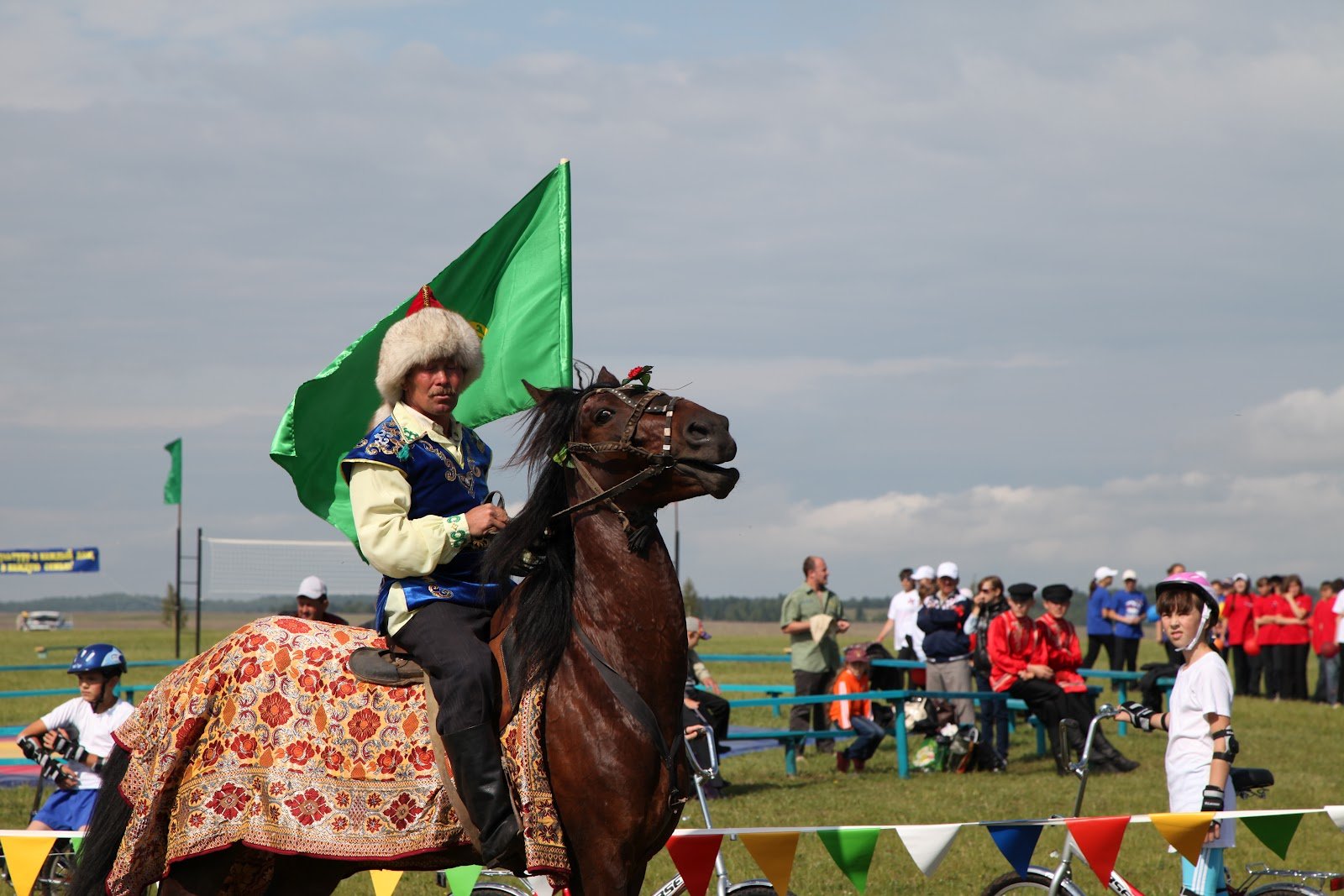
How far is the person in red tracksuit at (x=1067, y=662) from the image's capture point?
13.9m

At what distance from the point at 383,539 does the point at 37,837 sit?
2.97 meters

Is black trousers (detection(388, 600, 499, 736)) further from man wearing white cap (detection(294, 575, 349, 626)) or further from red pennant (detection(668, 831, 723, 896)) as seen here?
man wearing white cap (detection(294, 575, 349, 626))

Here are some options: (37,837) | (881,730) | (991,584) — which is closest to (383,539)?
(37,837)

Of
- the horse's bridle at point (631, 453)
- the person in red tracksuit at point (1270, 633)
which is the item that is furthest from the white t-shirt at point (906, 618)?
the horse's bridle at point (631, 453)

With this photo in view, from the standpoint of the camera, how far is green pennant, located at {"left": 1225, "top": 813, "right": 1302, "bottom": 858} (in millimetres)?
5898

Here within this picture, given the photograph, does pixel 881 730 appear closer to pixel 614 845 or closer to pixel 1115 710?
pixel 1115 710

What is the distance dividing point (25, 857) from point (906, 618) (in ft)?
47.3

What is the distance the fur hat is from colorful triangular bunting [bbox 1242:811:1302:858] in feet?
13.3

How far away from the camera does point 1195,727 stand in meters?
5.82

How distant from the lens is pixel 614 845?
427 centimetres

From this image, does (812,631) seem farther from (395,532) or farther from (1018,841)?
(395,532)

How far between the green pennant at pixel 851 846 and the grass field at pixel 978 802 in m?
2.35

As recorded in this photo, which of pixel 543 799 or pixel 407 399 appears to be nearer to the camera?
pixel 543 799

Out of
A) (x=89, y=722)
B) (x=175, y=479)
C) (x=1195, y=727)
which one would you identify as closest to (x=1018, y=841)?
(x=1195, y=727)
